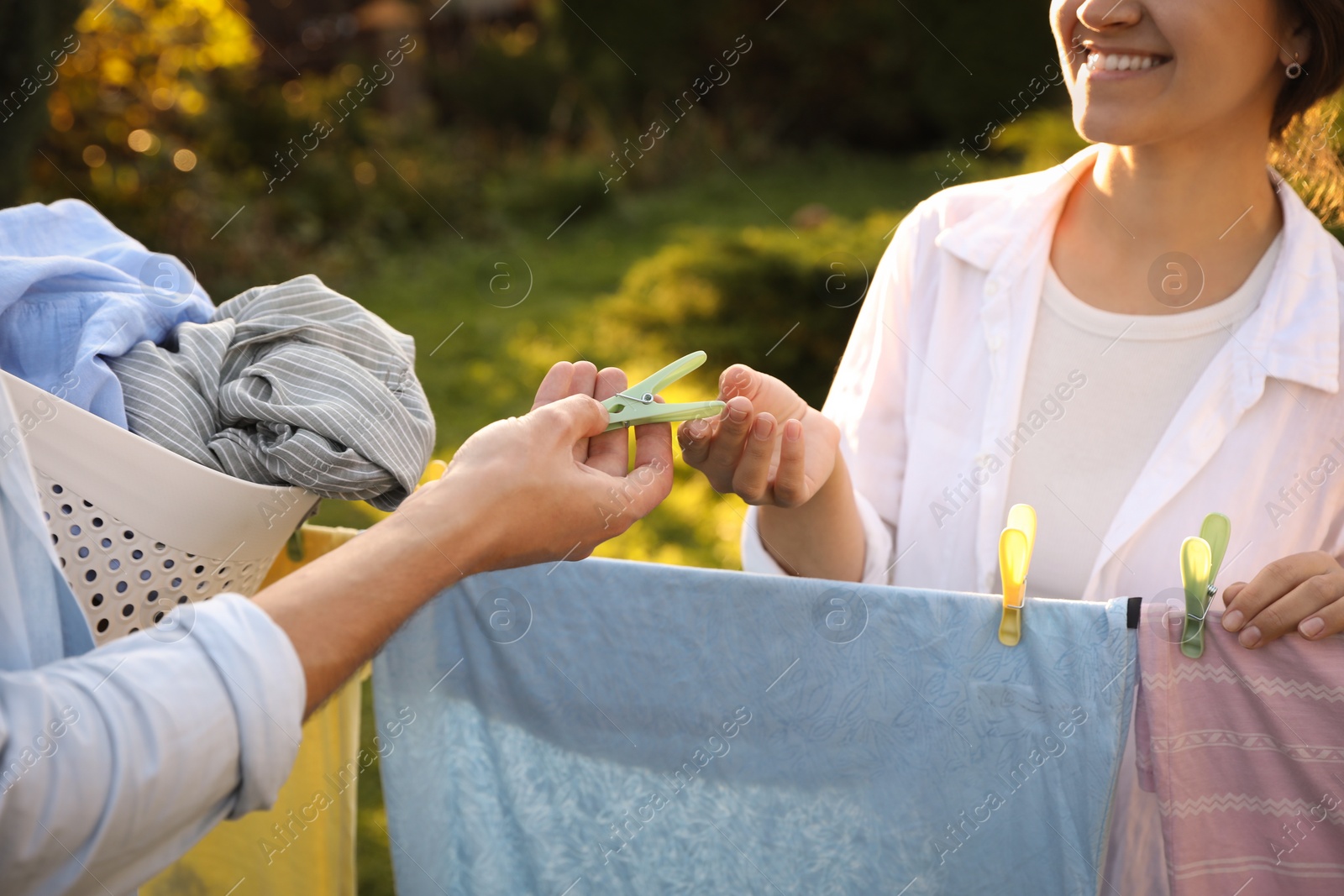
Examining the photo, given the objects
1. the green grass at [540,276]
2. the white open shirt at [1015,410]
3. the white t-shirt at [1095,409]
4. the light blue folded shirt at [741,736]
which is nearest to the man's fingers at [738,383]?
the light blue folded shirt at [741,736]

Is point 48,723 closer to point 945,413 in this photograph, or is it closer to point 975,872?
point 975,872

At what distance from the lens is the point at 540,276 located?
6.85 meters

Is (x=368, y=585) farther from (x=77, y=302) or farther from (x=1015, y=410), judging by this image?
(x=1015, y=410)

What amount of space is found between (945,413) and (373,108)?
9.20 m

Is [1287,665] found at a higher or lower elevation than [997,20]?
lower

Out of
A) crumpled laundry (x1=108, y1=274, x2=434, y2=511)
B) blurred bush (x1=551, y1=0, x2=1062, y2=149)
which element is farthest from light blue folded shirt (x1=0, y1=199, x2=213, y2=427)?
blurred bush (x1=551, y1=0, x2=1062, y2=149)

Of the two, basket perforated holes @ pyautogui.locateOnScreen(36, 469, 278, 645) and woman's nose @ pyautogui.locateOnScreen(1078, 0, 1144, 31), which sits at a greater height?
woman's nose @ pyautogui.locateOnScreen(1078, 0, 1144, 31)

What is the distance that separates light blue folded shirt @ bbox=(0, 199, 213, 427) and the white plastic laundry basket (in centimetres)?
6

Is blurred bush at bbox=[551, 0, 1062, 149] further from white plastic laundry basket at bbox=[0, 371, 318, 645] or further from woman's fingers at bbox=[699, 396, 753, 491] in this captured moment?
white plastic laundry basket at bbox=[0, 371, 318, 645]

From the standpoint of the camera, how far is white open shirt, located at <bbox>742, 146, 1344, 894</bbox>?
1.41 meters

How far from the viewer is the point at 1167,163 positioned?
1.53 meters

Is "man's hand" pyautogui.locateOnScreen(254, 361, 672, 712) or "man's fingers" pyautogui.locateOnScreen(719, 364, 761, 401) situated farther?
"man's fingers" pyautogui.locateOnScreen(719, 364, 761, 401)

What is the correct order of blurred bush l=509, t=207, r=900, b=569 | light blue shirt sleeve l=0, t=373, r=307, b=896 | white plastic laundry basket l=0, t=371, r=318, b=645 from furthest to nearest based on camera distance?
blurred bush l=509, t=207, r=900, b=569
white plastic laundry basket l=0, t=371, r=318, b=645
light blue shirt sleeve l=0, t=373, r=307, b=896

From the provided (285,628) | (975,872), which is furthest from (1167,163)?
(285,628)
